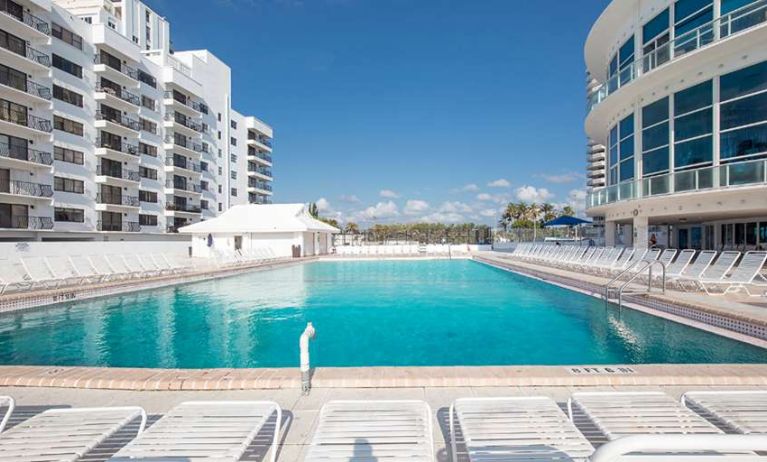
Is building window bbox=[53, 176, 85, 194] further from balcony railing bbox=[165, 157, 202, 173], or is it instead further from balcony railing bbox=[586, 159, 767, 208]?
balcony railing bbox=[586, 159, 767, 208]

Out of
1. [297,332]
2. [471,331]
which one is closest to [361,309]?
[297,332]

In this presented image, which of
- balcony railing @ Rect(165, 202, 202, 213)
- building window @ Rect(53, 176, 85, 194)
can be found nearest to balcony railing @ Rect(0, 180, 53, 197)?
building window @ Rect(53, 176, 85, 194)

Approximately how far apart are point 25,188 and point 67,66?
853cm

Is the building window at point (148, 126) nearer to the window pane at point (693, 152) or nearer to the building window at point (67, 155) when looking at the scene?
the building window at point (67, 155)

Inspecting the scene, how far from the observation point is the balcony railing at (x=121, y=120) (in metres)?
27.9

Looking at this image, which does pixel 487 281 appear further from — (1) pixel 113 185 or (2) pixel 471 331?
(1) pixel 113 185

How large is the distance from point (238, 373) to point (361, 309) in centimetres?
584

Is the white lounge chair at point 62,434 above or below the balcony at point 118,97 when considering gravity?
below

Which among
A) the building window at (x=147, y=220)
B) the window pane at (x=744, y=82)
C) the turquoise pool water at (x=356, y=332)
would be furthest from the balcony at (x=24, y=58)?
the window pane at (x=744, y=82)

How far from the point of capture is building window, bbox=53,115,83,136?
82.1 ft

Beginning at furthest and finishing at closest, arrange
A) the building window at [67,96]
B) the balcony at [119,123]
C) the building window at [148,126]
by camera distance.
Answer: the building window at [148,126] < the balcony at [119,123] < the building window at [67,96]

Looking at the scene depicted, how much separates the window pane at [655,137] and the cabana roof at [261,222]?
18086 mm

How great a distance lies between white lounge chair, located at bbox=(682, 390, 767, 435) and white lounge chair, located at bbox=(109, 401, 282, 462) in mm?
2846

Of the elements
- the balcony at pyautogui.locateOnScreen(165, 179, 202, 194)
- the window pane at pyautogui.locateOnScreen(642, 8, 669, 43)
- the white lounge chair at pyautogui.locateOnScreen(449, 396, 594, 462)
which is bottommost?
the white lounge chair at pyautogui.locateOnScreen(449, 396, 594, 462)
